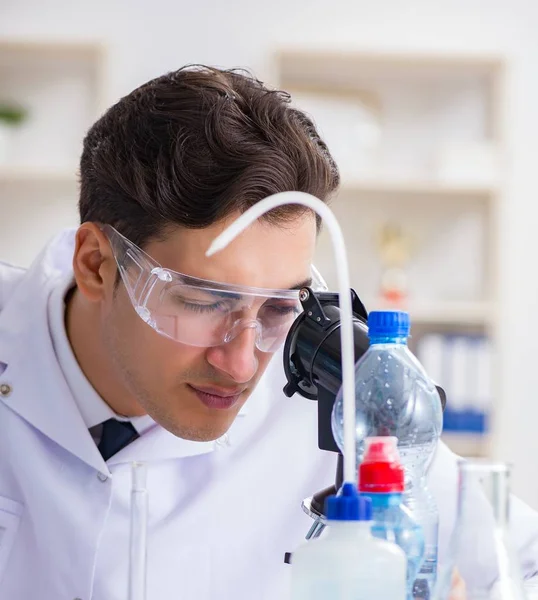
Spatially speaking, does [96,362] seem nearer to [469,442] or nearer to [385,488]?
[385,488]

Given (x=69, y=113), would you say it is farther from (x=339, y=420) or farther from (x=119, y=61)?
(x=339, y=420)

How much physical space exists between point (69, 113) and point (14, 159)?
28 cm

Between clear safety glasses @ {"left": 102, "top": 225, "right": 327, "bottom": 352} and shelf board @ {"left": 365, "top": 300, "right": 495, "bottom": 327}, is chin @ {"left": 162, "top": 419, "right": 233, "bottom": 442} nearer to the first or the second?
clear safety glasses @ {"left": 102, "top": 225, "right": 327, "bottom": 352}

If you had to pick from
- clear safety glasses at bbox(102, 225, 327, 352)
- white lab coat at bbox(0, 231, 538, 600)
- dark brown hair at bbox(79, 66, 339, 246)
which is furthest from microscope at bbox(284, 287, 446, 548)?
white lab coat at bbox(0, 231, 538, 600)

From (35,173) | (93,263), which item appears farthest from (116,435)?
(35,173)

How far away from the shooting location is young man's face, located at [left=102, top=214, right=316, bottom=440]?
121 centimetres

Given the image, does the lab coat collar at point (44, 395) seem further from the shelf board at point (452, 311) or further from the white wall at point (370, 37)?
the white wall at point (370, 37)

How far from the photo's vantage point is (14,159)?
11.2ft

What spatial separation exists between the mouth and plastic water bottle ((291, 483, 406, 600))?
60 cm

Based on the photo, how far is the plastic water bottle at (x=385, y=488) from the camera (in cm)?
75

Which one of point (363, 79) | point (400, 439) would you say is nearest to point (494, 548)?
point (400, 439)

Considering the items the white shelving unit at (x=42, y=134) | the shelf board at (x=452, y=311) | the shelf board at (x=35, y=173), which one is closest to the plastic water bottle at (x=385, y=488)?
the shelf board at (x=452, y=311)

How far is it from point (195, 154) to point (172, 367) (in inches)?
12.5

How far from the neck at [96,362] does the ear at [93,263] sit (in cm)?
10
